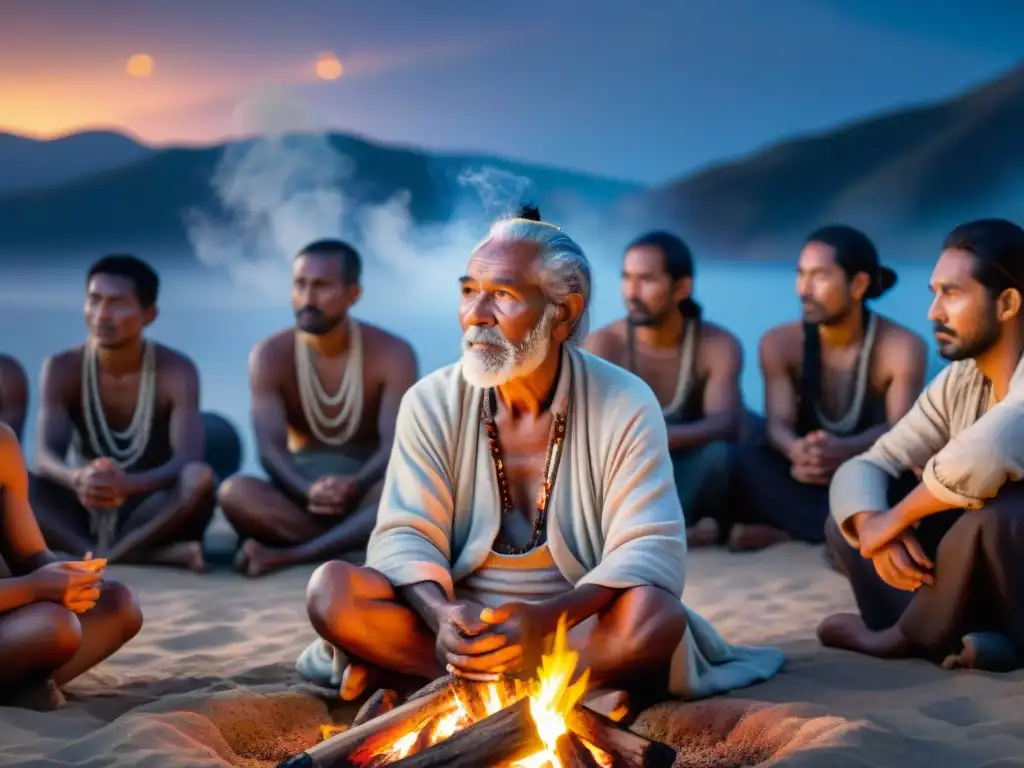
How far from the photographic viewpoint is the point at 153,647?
507 centimetres

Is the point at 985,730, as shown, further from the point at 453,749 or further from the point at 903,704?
the point at 453,749

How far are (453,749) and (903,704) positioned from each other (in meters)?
1.55

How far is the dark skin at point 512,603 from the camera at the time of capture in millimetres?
3666

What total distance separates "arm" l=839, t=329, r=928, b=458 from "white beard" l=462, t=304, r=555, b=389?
3180 millimetres

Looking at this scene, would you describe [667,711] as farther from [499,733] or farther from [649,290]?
[649,290]

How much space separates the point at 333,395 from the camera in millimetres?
7027

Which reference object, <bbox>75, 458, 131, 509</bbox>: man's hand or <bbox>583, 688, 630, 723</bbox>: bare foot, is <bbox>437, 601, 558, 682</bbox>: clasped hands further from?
<bbox>75, 458, 131, 509</bbox>: man's hand

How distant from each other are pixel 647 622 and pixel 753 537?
3.30 metres

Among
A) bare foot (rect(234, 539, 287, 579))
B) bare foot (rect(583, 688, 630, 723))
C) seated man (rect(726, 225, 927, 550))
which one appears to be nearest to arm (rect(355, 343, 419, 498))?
bare foot (rect(234, 539, 287, 579))

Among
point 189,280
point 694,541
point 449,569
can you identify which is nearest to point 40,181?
point 189,280

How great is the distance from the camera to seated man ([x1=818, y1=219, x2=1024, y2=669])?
13.5ft

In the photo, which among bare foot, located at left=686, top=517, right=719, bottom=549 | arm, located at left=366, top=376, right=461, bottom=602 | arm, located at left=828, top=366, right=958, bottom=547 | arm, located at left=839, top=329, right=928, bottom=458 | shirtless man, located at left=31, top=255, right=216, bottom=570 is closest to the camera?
arm, located at left=366, top=376, right=461, bottom=602

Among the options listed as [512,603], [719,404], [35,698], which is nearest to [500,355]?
[512,603]

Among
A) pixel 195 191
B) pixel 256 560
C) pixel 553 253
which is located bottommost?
pixel 256 560
